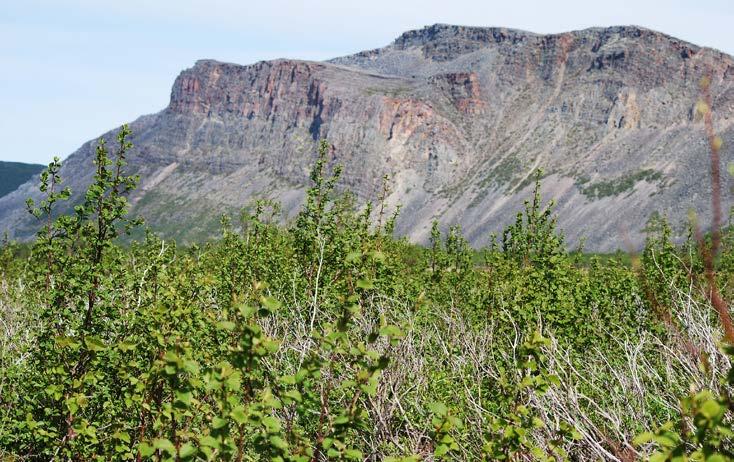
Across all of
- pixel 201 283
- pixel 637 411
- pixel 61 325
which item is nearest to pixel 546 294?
pixel 637 411

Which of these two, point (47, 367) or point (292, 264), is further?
point (292, 264)

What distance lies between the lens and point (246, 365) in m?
4.73

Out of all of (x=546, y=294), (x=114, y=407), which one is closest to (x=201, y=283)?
(x=114, y=407)

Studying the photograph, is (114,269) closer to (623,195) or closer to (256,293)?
(256,293)

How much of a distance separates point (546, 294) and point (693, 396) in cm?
957

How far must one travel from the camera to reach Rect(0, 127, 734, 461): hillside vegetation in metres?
4.85

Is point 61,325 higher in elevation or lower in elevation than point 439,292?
higher

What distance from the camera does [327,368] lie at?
325 inches

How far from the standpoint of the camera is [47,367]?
9070 mm

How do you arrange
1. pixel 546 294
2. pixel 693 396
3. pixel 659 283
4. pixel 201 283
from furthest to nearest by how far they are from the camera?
pixel 659 283
pixel 546 294
pixel 201 283
pixel 693 396

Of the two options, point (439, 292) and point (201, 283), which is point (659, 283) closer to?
point (439, 292)

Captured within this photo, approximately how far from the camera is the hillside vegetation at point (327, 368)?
15.9ft

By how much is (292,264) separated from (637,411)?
12.0 m

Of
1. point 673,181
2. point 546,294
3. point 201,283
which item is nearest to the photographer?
point 201,283
